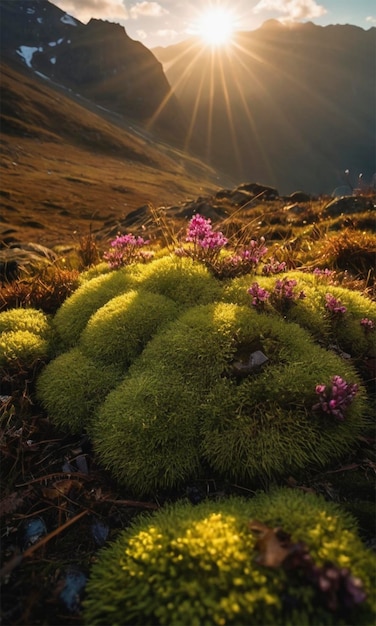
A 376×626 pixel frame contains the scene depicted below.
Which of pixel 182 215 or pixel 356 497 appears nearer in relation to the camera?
pixel 356 497

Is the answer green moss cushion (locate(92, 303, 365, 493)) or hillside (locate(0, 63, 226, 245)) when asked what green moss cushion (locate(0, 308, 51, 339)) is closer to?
green moss cushion (locate(92, 303, 365, 493))

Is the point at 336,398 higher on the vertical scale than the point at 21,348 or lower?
higher

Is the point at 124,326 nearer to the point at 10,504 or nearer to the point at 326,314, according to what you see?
the point at 10,504

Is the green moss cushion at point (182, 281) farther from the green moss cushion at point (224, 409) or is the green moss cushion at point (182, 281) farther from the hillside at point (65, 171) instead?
the hillside at point (65, 171)

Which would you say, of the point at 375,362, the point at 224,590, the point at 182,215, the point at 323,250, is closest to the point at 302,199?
the point at 182,215

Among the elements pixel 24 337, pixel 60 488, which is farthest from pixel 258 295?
pixel 24 337

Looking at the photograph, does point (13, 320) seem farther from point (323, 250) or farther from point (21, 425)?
point (323, 250)

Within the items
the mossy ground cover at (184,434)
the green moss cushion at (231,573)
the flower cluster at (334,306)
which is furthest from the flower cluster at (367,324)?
the green moss cushion at (231,573)
